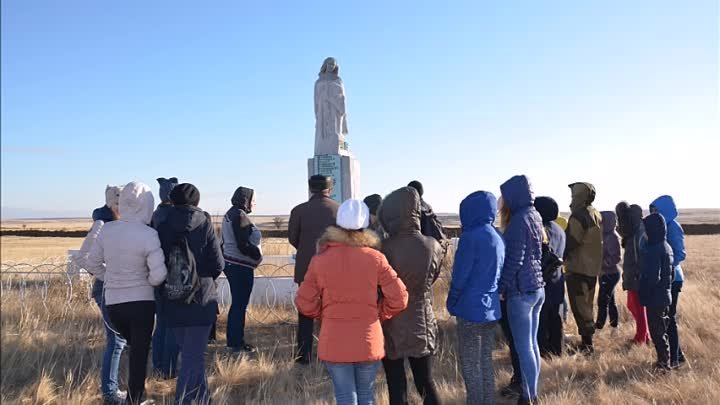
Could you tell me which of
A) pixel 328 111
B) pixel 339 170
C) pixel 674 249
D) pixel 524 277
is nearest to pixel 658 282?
pixel 674 249

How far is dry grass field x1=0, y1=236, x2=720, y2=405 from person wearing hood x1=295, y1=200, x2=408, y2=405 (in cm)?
123

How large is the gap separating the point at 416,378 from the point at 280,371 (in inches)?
68.0

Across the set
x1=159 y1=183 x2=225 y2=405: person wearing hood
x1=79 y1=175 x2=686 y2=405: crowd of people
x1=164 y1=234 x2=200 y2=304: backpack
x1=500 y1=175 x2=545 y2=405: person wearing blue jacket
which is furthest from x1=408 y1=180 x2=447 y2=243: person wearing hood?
x1=164 y1=234 x2=200 y2=304: backpack

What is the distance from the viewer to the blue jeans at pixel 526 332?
3725mm

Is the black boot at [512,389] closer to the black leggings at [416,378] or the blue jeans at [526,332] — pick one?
the blue jeans at [526,332]

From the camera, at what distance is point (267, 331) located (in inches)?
253

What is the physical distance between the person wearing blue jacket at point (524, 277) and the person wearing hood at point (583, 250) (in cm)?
175

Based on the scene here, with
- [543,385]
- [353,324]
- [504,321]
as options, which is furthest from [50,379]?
[543,385]

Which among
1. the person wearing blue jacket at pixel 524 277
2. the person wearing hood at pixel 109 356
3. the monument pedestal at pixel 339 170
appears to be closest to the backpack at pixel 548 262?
the person wearing blue jacket at pixel 524 277

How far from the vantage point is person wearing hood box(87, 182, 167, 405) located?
3.52 metres

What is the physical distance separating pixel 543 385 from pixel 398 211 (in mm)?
2483

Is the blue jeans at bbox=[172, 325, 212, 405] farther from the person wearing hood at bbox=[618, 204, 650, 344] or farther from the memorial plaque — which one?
the memorial plaque

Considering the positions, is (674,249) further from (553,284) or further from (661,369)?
(553,284)

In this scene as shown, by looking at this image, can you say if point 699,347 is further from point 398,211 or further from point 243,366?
point 243,366
